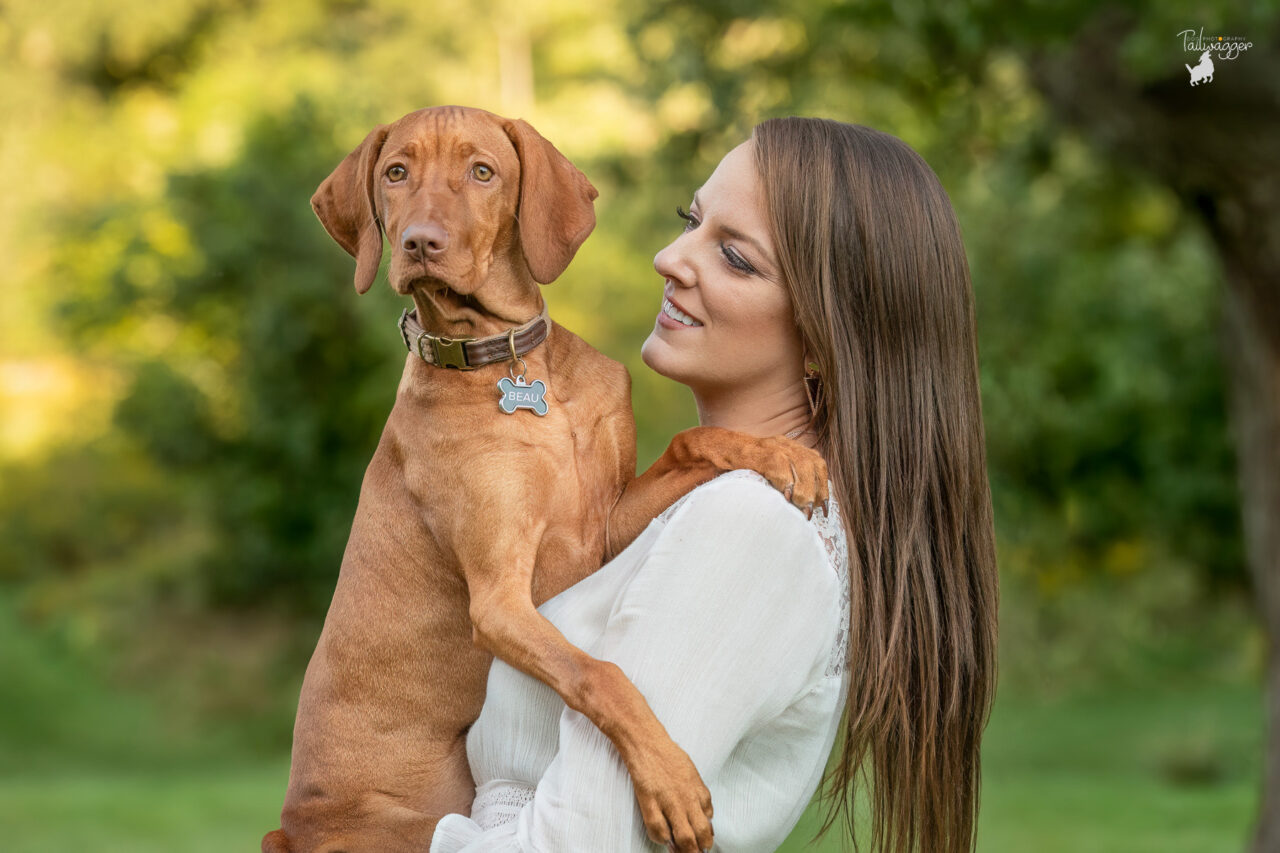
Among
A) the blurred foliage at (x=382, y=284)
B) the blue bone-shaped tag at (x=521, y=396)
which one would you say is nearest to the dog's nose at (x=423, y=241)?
the blue bone-shaped tag at (x=521, y=396)

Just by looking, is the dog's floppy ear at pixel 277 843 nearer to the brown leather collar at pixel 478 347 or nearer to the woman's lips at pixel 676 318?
the brown leather collar at pixel 478 347

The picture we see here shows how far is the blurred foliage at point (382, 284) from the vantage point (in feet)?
22.7

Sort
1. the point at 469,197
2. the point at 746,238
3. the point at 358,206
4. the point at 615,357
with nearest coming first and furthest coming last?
the point at 746,238, the point at 469,197, the point at 358,206, the point at 615,357

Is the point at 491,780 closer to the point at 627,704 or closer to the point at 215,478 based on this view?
the point at 627,704

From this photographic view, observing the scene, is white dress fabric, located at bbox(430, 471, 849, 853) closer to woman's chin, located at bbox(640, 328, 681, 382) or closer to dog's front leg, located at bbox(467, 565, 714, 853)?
dog's front leg, located at bbox(467, 565, 714, 853)

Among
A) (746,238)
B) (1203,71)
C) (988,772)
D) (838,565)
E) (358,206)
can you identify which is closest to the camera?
(838,565)

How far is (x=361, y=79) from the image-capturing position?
16109 millimetres

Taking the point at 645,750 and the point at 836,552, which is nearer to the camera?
the point at 645,750

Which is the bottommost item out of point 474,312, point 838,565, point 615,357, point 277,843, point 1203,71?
point 277,843

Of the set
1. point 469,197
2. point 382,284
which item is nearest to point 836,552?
point 469,197

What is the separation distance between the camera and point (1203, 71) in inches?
201

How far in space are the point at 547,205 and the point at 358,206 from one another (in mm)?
400

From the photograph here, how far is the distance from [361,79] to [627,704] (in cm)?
1521

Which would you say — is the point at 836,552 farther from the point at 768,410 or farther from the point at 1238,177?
the point at 1238,177
